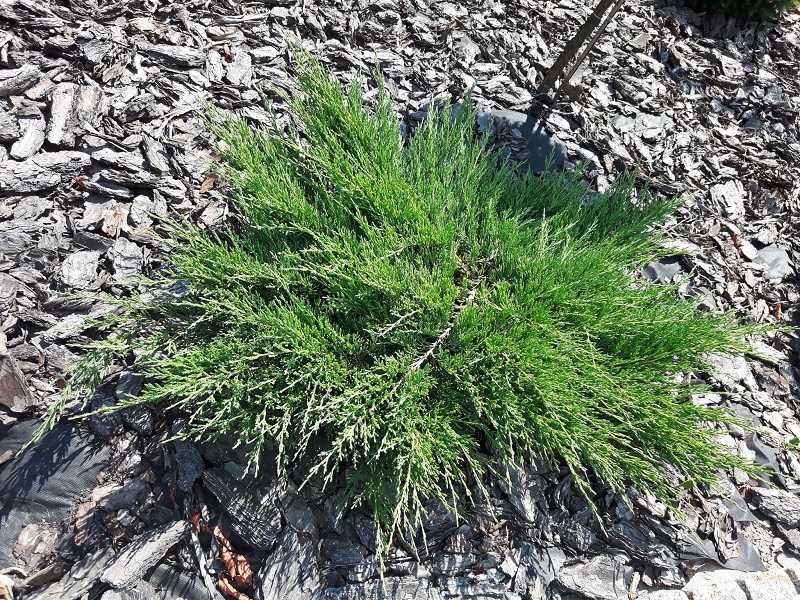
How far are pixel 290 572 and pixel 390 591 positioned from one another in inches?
17.0

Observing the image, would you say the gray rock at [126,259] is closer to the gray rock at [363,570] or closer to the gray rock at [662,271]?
the gray rock at [363,570]

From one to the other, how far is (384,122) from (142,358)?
157 cm

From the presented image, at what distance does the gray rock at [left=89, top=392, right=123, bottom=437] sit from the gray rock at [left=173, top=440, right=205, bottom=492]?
294mm

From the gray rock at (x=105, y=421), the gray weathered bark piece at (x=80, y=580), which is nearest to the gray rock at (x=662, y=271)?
the gray rock at (x=105, y=421)

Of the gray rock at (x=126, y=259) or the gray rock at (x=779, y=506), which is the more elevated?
the gray rock at (x=779, y=506)

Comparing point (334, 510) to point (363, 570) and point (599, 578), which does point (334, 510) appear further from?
point (599, 578)

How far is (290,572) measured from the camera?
2.08 m

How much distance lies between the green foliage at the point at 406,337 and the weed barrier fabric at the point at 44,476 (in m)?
0.40

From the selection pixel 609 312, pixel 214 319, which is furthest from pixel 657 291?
pixel 214 319

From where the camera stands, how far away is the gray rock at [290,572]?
2059mm

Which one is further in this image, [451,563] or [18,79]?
[18,79]

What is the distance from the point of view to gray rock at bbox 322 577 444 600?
210cm

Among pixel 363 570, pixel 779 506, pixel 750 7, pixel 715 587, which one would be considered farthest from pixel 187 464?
pixel 750 7

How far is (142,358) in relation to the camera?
2082mm
